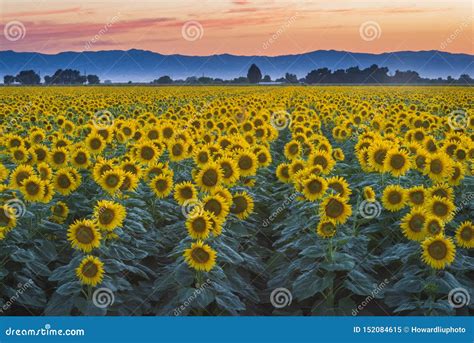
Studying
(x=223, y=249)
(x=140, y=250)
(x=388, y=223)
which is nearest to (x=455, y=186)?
(x=388, y=223)

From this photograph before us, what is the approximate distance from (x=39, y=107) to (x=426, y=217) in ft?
54.1

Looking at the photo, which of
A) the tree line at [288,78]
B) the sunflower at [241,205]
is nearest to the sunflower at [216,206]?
the sunflower at [241,205]

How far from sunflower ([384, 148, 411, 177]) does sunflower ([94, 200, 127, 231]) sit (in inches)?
154

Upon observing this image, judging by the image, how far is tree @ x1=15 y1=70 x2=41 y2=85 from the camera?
91.2 metres

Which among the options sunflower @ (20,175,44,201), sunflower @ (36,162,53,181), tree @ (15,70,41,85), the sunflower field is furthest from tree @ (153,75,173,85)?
sunflower @ (20,175,44,201)

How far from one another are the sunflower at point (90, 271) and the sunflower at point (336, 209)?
8.40 ft

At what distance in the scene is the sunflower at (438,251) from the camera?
19.1 feet

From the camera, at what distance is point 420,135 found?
10.6 metres

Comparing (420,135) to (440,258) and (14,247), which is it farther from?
(14,247)

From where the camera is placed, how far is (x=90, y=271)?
5.64m

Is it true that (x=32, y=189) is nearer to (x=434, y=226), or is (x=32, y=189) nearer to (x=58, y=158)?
(x=58, y=158)

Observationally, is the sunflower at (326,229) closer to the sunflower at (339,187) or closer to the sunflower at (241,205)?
the sunflower at (339,187)

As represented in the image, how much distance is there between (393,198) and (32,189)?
4648 mm

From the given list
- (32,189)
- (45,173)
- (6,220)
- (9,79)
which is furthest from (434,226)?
(9,79)
